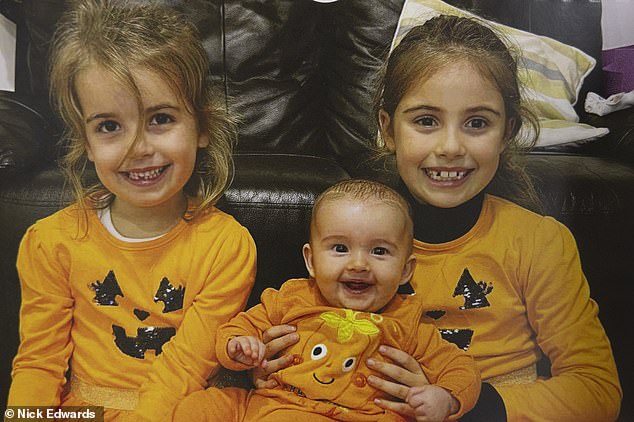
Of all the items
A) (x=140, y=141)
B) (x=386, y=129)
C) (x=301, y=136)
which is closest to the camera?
(x=140, y=141)

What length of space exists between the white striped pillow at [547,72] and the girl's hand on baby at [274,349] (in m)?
0.61

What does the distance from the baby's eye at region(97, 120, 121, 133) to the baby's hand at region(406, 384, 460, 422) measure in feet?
2.41

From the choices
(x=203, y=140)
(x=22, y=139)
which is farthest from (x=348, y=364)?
(x=22, y=139)

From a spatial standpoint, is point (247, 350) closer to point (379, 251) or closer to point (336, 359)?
point (336, 359)

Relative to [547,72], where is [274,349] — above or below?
below

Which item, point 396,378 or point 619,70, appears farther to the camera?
point 619,70

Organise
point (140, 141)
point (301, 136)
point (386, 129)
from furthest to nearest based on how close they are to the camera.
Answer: point (301, 136)
point (386, 129)
point (140, 141)

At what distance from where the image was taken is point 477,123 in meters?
1.37

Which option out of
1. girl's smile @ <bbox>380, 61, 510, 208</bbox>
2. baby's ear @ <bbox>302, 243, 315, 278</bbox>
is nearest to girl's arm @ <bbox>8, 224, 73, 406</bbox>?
baby's ear @ <bbox>302, 243, 315, 278</bbox>

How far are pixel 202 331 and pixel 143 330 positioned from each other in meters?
0.11

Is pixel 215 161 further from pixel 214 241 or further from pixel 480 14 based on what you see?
pixel 480 14

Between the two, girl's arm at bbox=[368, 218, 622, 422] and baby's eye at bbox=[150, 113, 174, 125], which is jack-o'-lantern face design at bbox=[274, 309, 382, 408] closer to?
girl's arm at bbox=[368, 218, 622, 422]

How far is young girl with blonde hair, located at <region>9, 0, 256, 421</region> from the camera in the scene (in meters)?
1.33

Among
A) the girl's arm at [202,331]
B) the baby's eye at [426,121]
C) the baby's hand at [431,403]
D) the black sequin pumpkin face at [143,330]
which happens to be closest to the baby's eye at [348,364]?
the baby's hand at [431,403]
